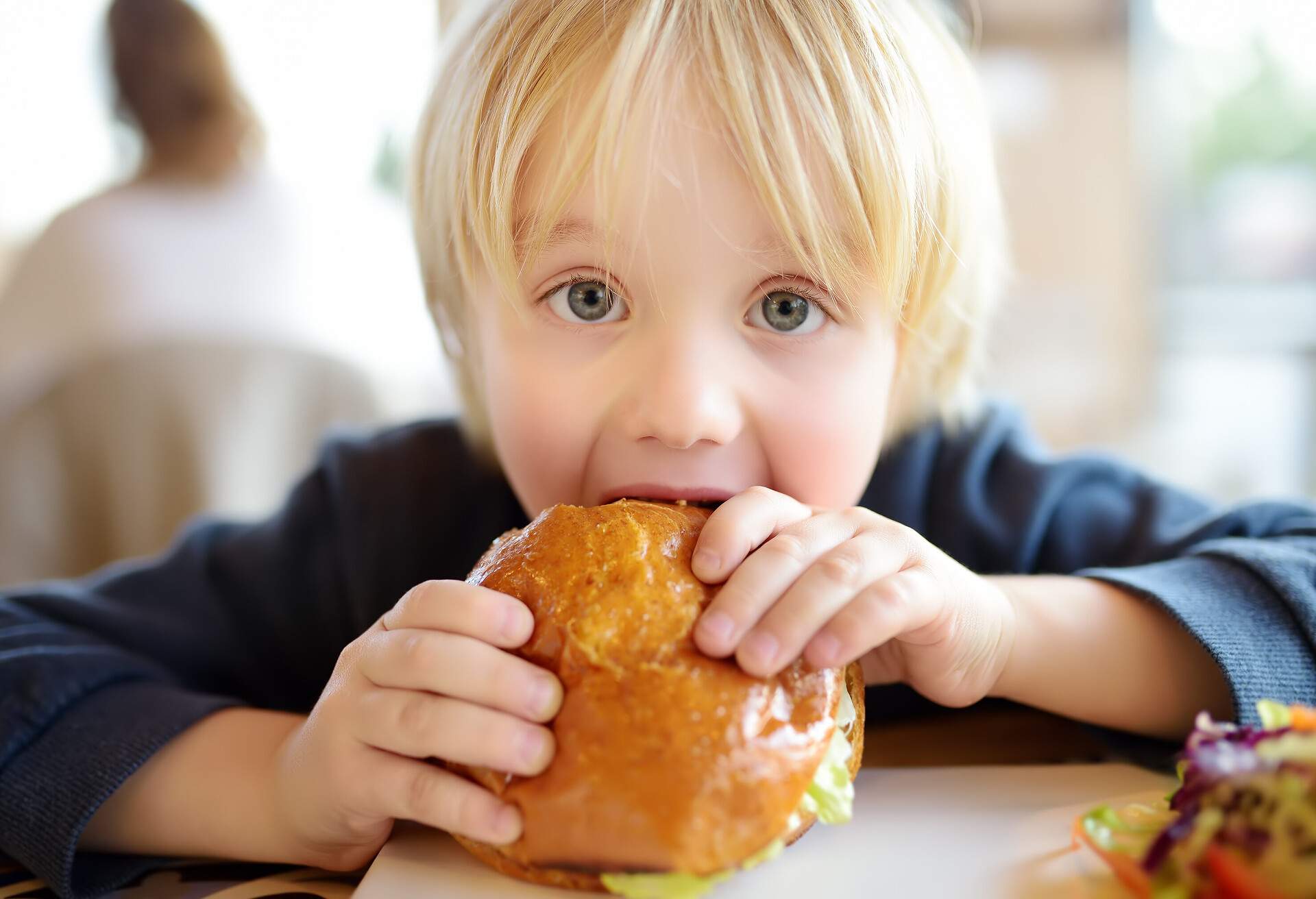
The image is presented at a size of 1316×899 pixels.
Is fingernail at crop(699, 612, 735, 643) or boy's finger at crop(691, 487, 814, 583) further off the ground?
boy's finger at crop(691, 487, 814, 583)

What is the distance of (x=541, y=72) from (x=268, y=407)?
48.7 inches

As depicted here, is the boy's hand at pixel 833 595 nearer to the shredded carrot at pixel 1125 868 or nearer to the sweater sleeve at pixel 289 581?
the shredded carrot at pixel 1125 868

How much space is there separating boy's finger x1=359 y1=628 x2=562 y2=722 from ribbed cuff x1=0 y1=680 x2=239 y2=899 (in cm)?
30

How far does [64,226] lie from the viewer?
2.04 m

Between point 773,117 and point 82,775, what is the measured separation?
69cm

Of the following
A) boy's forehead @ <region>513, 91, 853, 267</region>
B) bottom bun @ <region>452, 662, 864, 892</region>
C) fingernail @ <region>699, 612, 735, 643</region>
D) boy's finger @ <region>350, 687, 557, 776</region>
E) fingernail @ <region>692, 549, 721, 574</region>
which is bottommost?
bottom bun @ <region>452, 662, 864, 892</region>

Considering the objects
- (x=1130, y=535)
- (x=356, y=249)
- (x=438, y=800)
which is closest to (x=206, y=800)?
(x=438, y=800)

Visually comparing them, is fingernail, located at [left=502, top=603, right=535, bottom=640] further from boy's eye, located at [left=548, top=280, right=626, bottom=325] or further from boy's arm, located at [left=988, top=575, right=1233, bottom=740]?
boy's arm, located at [left=988, top=575, right=1233, bottom=740]

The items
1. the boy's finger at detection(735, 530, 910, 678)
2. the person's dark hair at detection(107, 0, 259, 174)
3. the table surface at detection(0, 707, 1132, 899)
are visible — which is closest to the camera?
the boy's finger at detection(735, 530, 910, 678)

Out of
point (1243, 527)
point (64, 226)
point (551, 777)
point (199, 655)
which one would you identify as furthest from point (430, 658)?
point (64, 226)

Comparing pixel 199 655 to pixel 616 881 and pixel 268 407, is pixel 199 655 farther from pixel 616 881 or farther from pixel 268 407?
pixel 268 407

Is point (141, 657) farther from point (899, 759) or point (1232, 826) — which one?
point (1232, 826)

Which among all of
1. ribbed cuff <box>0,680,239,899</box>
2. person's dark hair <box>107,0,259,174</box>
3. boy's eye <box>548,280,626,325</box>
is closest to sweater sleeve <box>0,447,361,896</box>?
ribbed cuff <box>0,680,239,899</box>

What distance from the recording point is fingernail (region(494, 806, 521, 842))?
1.80 feet
